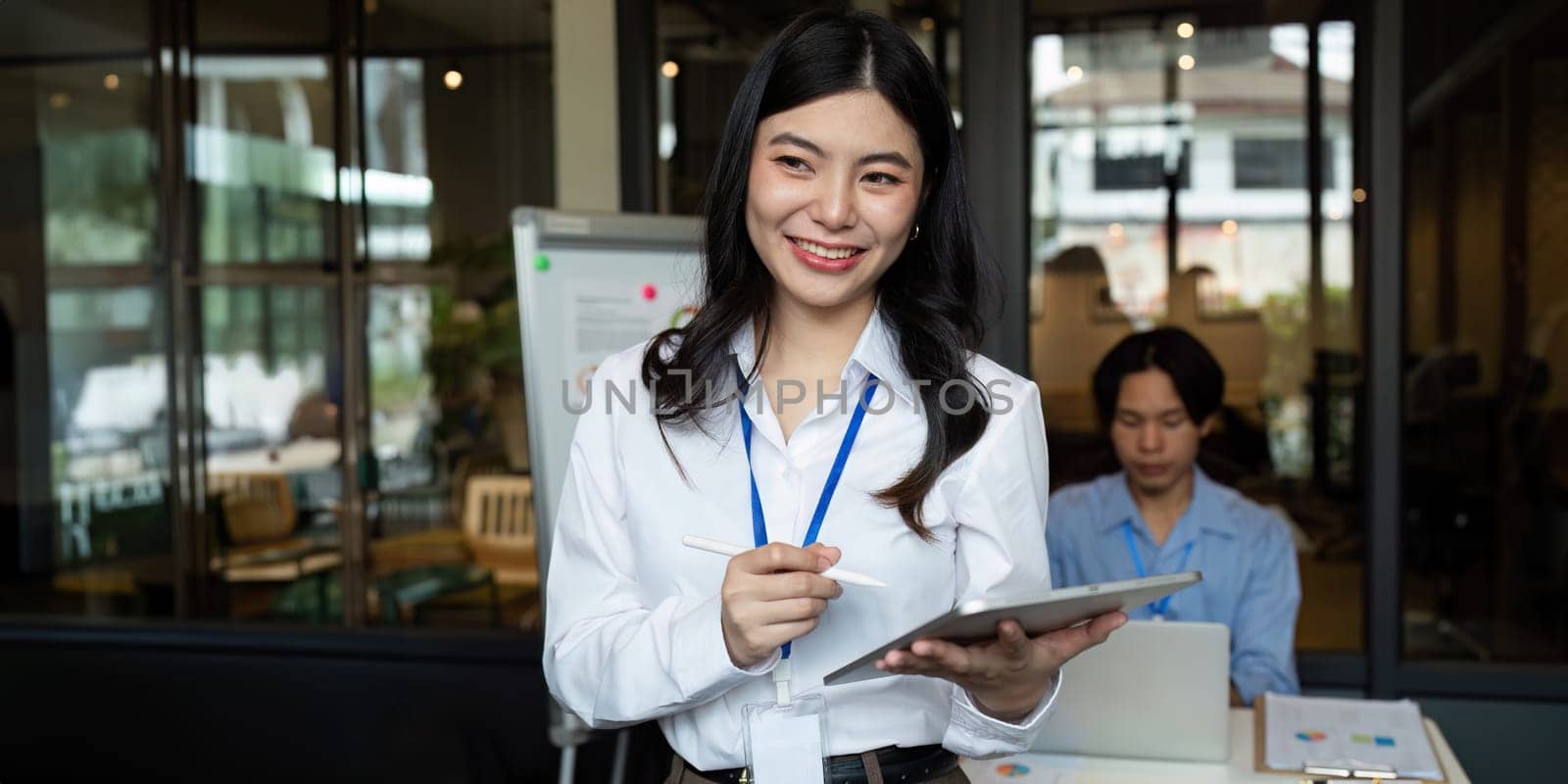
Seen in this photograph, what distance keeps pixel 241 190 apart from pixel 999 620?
4.62 metres

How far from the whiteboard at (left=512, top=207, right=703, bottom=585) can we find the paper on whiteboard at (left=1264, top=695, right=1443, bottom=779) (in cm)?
148

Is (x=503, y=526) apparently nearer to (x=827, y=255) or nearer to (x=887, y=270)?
(x=887, y=270)

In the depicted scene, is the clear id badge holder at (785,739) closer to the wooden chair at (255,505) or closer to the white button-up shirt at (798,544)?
the white button-up shirt at (798,544)

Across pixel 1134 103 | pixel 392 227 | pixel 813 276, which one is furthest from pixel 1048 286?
pixel 813 276

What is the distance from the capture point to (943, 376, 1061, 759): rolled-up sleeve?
148 centimetres

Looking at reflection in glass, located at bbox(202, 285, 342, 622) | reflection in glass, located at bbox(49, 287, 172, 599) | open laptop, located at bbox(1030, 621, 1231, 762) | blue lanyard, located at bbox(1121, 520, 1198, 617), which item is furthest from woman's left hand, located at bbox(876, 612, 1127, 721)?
reflection in glass, located at bbox(49, 287, 172, 599)

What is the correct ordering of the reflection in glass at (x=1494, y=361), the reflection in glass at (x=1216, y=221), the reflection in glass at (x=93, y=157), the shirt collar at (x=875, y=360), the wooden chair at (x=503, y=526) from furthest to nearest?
the reflection in glass at (x=1216, y=221), the reflection in glass at (x=93, y=157), the wooden chair at (x=503, y=526), the reflection in glass at (x=1494, y=361), the shirt collar at (x=875, y=360)

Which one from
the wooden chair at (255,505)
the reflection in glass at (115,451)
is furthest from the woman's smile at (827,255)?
the reflection in glass at (115,451)

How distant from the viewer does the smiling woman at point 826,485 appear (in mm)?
1480

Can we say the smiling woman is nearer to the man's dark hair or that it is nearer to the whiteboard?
the whiteboard

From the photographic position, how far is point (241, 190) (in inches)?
203

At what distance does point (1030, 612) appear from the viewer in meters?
1.28

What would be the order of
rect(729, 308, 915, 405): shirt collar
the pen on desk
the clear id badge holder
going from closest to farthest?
the pen on desk < the clear id badge holder < rect(729, 308, 915, 405): shirt collar

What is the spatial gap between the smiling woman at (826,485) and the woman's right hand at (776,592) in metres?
0.08
